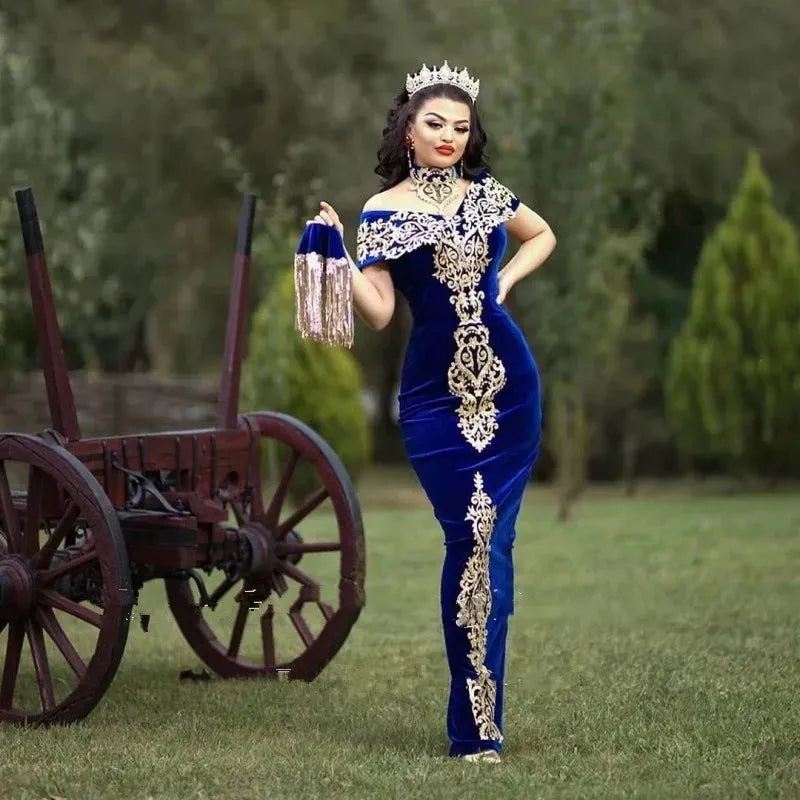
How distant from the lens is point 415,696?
19.3 feet

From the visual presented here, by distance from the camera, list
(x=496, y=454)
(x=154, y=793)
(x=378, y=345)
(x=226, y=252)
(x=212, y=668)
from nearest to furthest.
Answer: (x=154, y=793) → (x=496, y=454) → (x=212, y=668) → (x=226, y=252) → (x=378, y=345)

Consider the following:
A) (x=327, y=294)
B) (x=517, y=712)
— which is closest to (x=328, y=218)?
(x=327, y=294)

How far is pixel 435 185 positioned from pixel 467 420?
67cm

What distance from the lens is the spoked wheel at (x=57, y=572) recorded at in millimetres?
5008

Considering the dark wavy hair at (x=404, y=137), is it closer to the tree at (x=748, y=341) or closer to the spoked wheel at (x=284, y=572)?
the spoked wheel at (x=284, y=572)

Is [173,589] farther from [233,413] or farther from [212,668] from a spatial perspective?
[233,413]

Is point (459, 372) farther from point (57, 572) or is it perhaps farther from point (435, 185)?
point (57, 572)

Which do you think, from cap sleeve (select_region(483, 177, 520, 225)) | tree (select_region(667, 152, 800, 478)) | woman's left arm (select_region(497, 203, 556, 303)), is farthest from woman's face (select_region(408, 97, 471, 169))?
tree (select_region(667, 152, 800, 478))

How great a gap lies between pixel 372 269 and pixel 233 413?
54.7 inches

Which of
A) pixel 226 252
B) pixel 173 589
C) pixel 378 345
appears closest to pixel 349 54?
pixel 226 252

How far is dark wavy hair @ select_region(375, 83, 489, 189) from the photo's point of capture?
16.0 feet

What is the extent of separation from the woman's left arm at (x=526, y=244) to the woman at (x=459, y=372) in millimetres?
57

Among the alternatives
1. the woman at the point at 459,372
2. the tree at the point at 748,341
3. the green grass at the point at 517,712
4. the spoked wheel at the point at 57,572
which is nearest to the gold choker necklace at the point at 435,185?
the woman at the point at 459,372

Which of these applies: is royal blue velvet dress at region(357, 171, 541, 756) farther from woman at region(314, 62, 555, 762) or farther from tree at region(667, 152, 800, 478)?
tree at region(667, 152, 800, 478)
